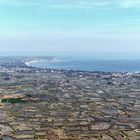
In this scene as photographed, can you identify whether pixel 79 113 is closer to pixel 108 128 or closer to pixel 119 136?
pixel 108 128

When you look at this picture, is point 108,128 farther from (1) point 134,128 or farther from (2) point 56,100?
(2) point 56,100

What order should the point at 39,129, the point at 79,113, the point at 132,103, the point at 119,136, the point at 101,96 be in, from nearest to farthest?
1. the point at 119,136
2. the point at 39,129
3. the point at 79,113
4. the point at 132,103
5. the point at 101,96

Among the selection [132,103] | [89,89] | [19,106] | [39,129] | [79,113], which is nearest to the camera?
[39,129]

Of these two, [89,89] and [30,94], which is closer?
[30,94]

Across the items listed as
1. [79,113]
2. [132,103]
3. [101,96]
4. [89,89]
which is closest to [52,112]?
[79,113]

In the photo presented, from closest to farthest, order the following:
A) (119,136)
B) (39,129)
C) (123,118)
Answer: (119,136) < (39,129) < (123,118)

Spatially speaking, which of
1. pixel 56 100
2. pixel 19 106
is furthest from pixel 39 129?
pixel 56 100

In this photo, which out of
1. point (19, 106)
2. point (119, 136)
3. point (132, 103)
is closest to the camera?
point (119, 136)

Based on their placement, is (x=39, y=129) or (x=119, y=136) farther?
(x=39, y=129)
